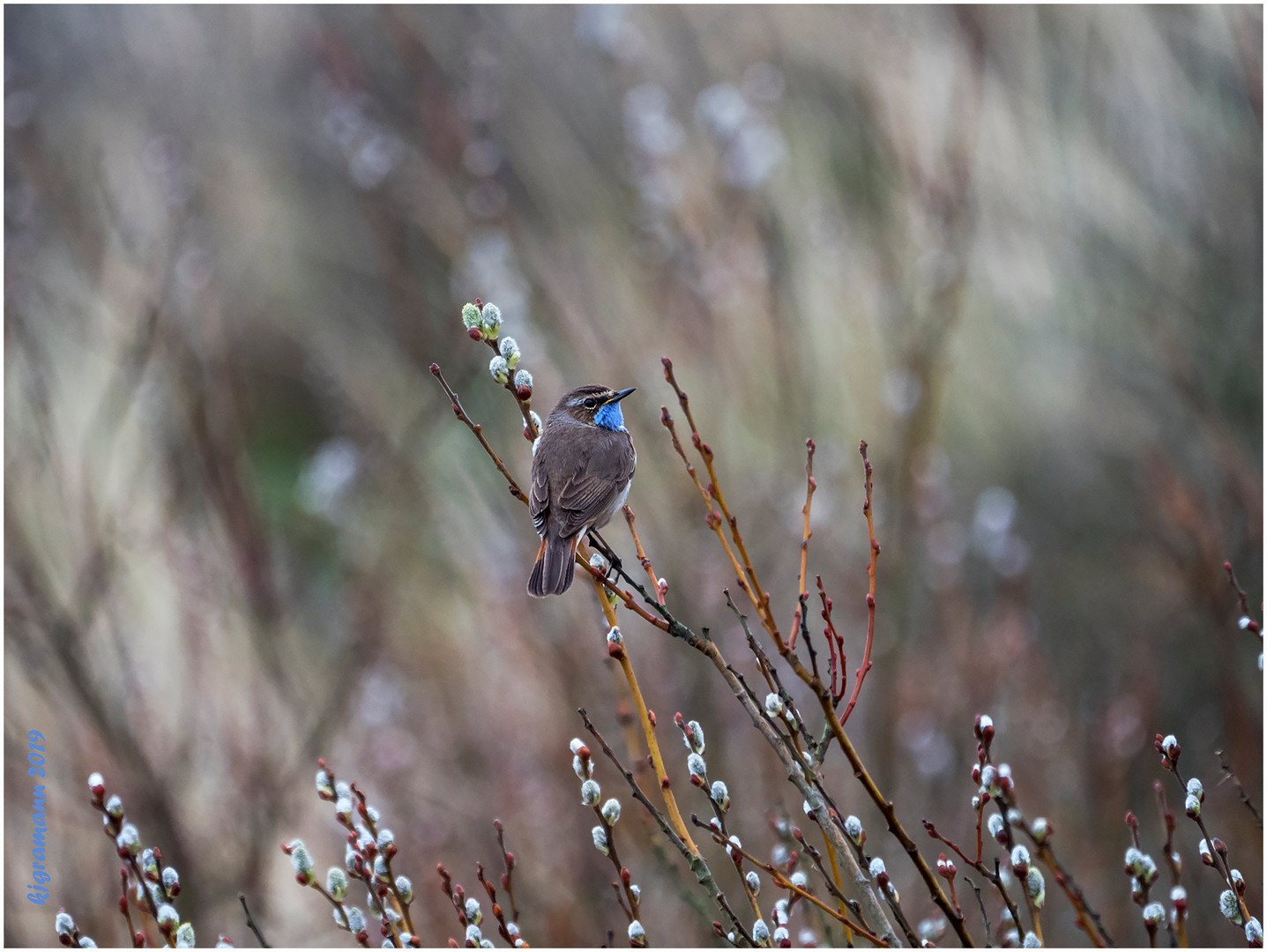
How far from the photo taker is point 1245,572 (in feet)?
17.3

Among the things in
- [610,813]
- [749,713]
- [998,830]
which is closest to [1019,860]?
[998,830]

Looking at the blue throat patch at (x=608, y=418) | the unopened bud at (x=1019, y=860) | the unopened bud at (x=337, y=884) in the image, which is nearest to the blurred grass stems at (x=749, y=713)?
the unopened bud at (x=1019, y=860)

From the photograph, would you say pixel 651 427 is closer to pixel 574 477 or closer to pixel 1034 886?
pixel 574 477

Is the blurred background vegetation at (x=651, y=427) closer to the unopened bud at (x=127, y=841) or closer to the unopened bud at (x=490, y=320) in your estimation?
the unopened bud at (x=127, y=841)

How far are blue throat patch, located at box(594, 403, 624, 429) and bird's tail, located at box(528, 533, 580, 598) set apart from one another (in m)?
0.66

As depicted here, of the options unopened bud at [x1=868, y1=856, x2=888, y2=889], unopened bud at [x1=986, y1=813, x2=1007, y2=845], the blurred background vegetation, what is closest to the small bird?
the blurred background vegetation

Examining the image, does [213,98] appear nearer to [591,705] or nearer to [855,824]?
[591,705]

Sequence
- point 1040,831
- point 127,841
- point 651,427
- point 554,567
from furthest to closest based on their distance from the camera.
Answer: point 651,427 → point 554,567 → point 127,841 → point 1040,831

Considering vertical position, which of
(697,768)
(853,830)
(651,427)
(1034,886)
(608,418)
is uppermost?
(651,427)

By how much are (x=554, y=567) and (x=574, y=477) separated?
1.30 ft

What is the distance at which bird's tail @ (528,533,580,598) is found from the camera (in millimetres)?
2672

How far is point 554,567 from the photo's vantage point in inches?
109

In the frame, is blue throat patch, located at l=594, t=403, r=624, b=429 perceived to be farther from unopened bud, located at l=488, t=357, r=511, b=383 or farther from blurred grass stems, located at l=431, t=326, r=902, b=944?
blurred grass stems, located at l=431, t=326, r=902, b=944

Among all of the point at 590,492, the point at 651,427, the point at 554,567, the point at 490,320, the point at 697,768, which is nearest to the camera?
the point at 697,768
